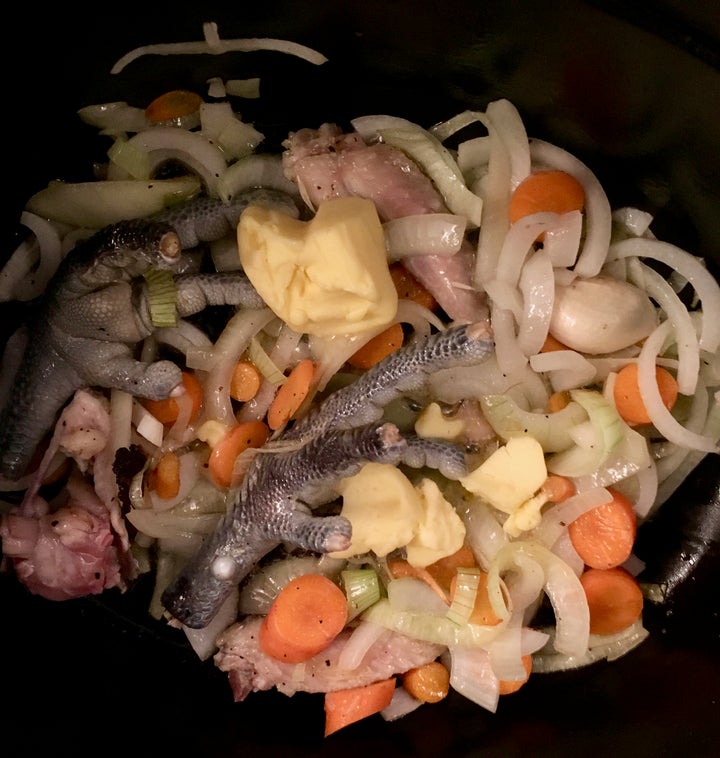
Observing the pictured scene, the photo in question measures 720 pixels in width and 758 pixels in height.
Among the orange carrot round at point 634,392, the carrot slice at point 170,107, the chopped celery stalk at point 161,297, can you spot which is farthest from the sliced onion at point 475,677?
the carrot slice at point 170,107

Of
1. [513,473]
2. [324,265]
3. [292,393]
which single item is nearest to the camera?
[324,265]

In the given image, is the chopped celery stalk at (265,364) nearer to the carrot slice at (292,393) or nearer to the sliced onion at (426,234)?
the carrot slice at (292,393)

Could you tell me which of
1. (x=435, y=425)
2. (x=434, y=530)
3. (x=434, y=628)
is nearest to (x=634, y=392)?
(x=435, y=425)

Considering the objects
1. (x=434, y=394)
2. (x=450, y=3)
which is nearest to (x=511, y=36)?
(x=450, y=3)

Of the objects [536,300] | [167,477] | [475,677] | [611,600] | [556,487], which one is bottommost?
[475,677]

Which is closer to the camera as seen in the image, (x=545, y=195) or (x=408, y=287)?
(x=545, y=195)

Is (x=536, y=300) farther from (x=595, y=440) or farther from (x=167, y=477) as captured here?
(x=167, y=477)

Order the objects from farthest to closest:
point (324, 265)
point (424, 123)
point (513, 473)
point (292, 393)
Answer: point (424, 123) → point (292, 393) → point (513, 473) → point (324, 265)
